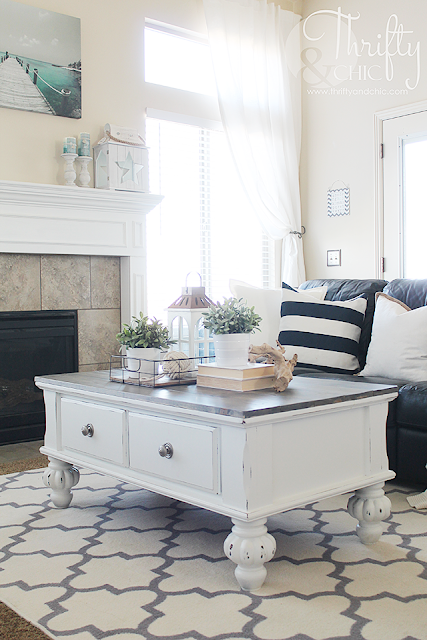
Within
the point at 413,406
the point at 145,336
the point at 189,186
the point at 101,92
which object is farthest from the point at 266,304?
the point at 101,92

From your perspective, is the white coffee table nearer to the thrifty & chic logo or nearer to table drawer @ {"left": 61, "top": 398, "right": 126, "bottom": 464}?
table drawer @ {"left": 61, "top": 398, "right": 126, "bottom": 464}

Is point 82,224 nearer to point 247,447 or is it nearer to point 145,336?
point 145,336

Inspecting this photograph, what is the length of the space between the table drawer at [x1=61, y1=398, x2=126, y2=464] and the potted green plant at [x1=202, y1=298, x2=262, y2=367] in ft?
1.25

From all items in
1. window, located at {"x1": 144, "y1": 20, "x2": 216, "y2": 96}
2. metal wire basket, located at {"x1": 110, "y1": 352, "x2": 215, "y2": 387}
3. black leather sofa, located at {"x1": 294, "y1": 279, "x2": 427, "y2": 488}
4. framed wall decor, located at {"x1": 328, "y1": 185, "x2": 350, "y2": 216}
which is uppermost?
window, located at {"x1": 144, "y1": 20, "x2": 216, "y2": 96}

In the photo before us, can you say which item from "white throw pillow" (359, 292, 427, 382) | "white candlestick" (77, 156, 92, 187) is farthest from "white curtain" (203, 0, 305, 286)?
"white throw pillow" (359, 292, 427, 382)

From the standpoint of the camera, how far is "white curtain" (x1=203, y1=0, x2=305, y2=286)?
4625 mm

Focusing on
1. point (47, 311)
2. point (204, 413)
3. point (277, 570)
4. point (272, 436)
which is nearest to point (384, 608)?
point (277, 570)

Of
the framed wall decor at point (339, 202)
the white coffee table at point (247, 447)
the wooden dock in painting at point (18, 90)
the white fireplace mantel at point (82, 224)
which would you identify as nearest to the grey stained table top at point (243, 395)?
the white coffee table at point (247, 447)

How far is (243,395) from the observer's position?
187 cm

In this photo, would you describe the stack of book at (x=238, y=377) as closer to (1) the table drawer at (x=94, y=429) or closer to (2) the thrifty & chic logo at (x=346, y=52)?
(1) the table drawer at (x=94, y=429)

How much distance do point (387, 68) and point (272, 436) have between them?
3.61 metres

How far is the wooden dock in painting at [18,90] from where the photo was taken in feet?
12.1

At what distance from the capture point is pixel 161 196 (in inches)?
161

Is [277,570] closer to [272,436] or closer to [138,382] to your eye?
[272,436]
